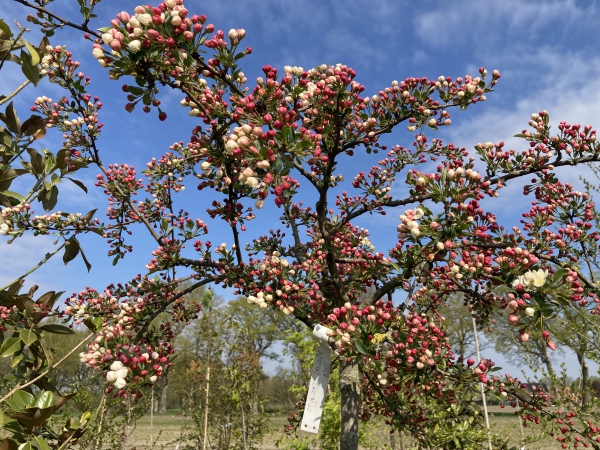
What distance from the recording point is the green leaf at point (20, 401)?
1185 millimetres

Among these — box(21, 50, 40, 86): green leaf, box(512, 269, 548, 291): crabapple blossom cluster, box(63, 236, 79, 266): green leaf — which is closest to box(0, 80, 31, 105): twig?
box(21, 50, 40, 86): green leaf

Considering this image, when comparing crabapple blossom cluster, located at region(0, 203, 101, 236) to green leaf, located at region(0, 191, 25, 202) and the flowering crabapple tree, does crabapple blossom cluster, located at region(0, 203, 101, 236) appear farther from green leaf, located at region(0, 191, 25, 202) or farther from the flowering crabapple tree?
green leaf, located at region(0, 191, 25, 202)

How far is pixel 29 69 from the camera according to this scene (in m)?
1.27

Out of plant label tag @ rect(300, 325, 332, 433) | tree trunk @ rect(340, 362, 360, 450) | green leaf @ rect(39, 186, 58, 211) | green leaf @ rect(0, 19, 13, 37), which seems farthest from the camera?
tree trunk @ rect(340, 362, 360, 450)

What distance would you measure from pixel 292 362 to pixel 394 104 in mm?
6194

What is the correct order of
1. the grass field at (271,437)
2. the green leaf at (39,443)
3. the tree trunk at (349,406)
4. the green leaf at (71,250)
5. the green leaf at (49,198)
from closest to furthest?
the green leaf at (39,443) → the green leaf at (49,198) → the green leaf at (71,250) → the tree trunk at (349,406) → the grass field at (271,437)

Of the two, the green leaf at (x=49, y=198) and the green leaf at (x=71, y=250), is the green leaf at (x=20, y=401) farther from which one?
the green leaf at (x=49, y=198)

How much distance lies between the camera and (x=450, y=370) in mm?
2615

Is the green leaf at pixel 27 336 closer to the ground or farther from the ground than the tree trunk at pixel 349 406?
farther from the ground

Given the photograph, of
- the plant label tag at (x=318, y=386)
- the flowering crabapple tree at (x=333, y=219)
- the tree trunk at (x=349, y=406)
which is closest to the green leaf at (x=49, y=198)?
the flowering crabapple tree at (x=333, y=219)

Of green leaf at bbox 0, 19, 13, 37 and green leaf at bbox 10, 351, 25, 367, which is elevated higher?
green leaf at bbox 0, 19, 13, 37

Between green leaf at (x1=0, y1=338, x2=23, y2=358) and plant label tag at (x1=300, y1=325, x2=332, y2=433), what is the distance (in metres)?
1.32

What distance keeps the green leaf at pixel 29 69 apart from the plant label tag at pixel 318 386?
5.39 feet

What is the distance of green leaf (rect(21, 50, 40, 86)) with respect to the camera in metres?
1.26
